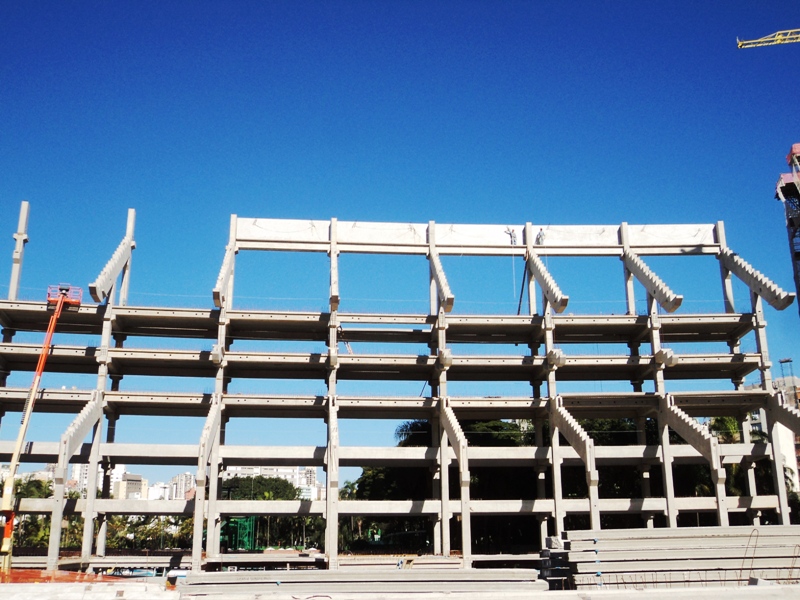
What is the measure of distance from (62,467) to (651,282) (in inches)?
1382

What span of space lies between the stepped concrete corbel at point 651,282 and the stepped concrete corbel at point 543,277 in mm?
5941

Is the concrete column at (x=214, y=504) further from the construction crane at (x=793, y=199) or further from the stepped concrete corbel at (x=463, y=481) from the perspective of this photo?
the construction crane at (x=793, y=199)

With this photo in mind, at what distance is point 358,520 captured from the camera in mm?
99062

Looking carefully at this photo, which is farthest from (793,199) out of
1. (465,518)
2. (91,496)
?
(91,496)

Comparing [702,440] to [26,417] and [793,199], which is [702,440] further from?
[793,199]

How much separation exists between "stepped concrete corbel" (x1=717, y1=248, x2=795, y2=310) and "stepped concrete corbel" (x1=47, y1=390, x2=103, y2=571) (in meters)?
39.8

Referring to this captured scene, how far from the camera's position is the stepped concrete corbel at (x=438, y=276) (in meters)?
46.5

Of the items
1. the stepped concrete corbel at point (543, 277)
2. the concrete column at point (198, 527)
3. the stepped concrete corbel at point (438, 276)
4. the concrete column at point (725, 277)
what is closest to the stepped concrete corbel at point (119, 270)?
the concrete column at point (198, 527)

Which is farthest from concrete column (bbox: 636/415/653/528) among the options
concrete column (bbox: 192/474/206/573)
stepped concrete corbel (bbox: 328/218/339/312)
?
concrete column (bbox: 192/474/206/573)

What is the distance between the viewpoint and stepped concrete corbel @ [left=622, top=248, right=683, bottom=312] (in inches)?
1811

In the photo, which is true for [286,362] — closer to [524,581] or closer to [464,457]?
[464,457]

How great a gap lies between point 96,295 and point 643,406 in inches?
1301

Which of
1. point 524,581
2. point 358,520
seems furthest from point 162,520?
point 524,581

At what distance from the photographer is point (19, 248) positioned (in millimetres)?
48938
